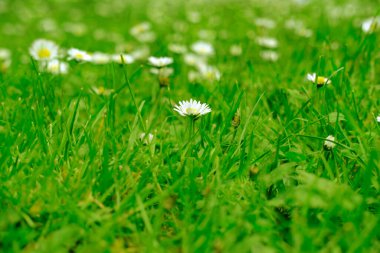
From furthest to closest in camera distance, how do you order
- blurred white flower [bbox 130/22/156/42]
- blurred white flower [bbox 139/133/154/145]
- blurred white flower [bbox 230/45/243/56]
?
1. blurred white flower [bbox 130/22/156/42]
2. blurred white flower [bbox 230/45/243/56]
3. blurred white flower [bbox 139/133/154/145]

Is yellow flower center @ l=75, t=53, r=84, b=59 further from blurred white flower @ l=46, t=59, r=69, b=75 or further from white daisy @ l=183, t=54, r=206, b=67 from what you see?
white daisy @ l=183, t=54, r=206, b=67

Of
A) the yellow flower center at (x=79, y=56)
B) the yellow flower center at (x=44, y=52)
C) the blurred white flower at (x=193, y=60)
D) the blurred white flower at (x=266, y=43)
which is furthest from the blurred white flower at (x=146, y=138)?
the blurred white flower at (x=266, y=43)

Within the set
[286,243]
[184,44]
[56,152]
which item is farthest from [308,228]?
[184,44]

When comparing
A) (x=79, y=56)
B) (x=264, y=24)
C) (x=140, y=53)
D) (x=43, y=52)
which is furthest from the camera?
(x=264, y=24)

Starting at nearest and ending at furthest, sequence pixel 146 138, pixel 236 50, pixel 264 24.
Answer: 1. pixel 146 138
2. pixel 236 50
3. pixel 264 24

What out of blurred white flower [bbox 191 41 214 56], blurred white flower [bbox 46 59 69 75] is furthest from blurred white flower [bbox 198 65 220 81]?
blurred white flower [bbox 46 59 69 75]

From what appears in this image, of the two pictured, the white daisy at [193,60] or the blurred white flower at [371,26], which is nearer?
the blurred white flower at [371,26]

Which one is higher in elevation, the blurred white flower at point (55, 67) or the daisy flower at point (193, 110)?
the daisy flower at point (193, 110)

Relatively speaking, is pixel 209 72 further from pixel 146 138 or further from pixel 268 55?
pixel 146 138

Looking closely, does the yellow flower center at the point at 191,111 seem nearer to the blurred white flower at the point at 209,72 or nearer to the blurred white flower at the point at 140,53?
the blurred white flower at the point at 209,72

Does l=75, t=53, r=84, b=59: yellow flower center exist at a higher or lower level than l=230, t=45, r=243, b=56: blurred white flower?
higher

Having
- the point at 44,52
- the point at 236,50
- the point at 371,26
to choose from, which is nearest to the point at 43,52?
the point at 44,52
